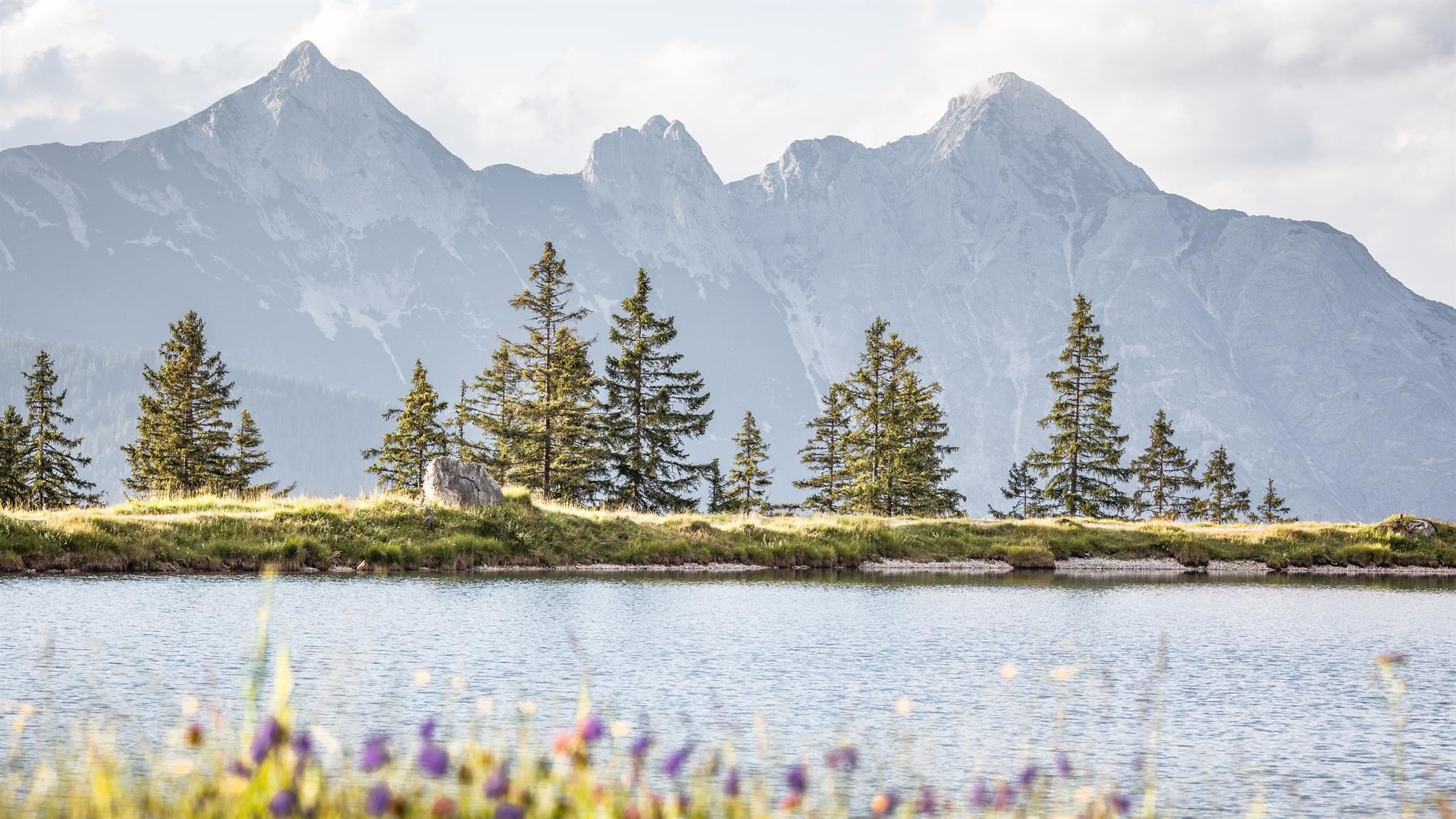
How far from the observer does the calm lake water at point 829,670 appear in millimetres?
16125

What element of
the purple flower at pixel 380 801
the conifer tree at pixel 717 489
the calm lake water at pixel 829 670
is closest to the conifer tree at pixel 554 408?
the conifer tree at pixel 717 489

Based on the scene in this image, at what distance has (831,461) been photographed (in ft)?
300

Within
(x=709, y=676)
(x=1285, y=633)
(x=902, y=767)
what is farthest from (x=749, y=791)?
(x=1285, y=633)

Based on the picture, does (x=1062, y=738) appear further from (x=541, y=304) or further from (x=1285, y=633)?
(x=541, y=304)

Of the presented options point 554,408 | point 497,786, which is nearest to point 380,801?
point 497,786

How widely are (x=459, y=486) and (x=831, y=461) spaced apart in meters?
44.9

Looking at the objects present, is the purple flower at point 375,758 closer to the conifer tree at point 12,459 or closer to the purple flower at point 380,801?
the purple flower at point 380,801

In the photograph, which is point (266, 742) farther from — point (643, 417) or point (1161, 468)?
point (1161, 468)

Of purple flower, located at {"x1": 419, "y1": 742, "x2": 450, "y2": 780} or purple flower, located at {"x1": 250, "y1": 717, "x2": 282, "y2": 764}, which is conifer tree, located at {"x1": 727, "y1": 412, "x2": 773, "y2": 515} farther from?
purple flower, located at {"x1": 419, "y1": 742, "x2": 450, "y2": 780}

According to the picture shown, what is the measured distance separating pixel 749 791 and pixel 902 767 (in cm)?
289

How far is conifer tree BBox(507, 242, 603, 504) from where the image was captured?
233ft

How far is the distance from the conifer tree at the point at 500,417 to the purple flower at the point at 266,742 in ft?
216

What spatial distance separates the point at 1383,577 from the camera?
59.5 m

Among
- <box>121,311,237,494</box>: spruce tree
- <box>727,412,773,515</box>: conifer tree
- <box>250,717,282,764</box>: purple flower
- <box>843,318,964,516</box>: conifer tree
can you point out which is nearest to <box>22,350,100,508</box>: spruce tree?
<box>121,311,237,494</box>: spruce tree
